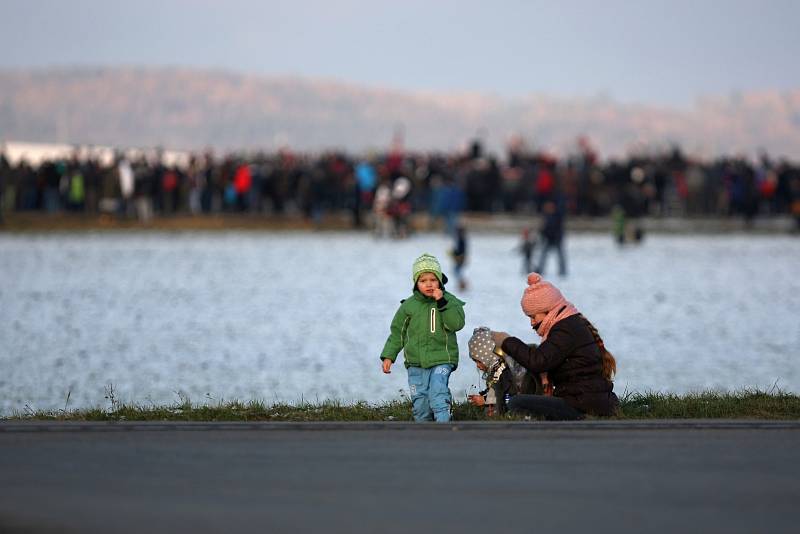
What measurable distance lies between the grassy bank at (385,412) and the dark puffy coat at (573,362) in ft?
0.82

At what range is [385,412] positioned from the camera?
13164mm

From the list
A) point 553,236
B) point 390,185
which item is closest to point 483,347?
point 553,236

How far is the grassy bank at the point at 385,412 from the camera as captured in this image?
41.8 feet

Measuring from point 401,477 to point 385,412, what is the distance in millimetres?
3276

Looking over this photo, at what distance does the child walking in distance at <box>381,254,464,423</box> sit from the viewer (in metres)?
12.2

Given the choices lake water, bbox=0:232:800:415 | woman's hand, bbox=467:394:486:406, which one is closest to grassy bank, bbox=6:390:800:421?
woman's hand, bbox=467:394:486:406

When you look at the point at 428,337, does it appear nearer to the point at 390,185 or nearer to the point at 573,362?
the point at 573,362

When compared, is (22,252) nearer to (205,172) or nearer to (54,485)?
(205,172)

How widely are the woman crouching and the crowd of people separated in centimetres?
4270

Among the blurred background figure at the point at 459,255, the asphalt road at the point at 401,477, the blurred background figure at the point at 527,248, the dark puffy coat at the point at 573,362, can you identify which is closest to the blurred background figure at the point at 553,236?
the blurred background figure at the point at 527,248

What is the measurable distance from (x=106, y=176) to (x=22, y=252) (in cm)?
1184

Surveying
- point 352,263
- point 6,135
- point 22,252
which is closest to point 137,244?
point 22,252

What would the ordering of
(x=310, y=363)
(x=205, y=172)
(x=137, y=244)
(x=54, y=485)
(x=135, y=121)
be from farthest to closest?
(x=135, y=121) → (x=205, y=172) → (x=137, y=244) → (x=310, y=363) → (x=54, y=485)

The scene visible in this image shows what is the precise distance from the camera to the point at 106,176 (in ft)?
192
